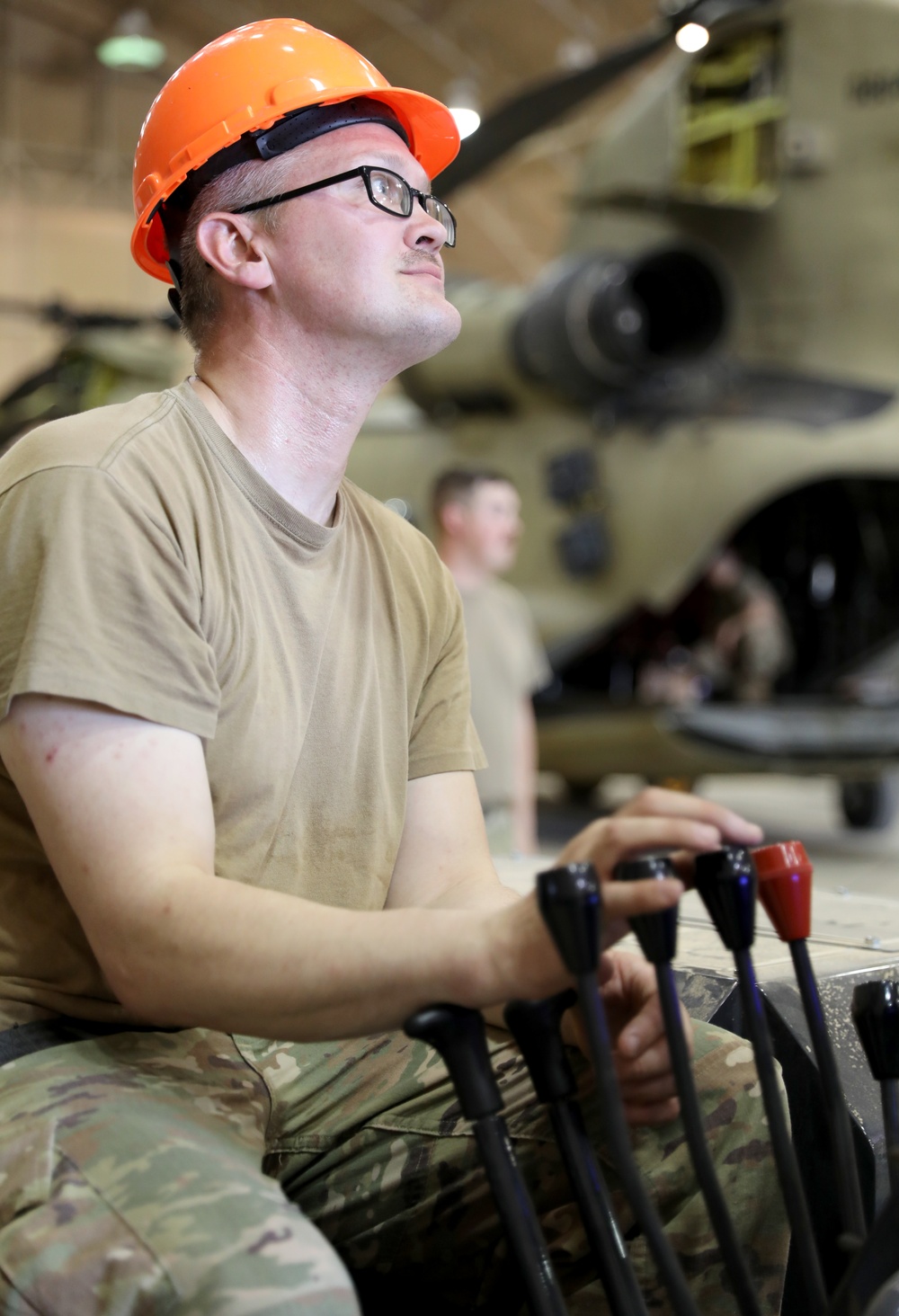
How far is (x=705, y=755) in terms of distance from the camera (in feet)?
19.0

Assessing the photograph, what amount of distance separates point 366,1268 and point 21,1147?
1.60ft

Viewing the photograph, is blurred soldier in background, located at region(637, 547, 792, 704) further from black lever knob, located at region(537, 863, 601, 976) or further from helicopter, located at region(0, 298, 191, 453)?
black lever knob, located at region(537, 863, 601, 976)

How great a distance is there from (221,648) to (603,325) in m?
4.64

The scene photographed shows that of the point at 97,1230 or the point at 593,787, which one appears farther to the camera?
the point at 593,787

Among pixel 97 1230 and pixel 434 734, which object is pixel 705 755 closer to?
pixel 434 734

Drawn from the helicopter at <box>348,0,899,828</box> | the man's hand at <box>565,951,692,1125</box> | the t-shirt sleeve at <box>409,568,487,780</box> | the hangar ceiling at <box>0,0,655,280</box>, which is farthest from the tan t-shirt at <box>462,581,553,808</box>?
the hangar ceiling at <box>0,0,655,280</box>

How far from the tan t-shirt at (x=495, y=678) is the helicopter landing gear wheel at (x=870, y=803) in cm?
310

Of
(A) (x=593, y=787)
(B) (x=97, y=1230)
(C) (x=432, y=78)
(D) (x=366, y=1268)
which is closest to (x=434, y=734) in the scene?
(D) (x=366, y=1268)

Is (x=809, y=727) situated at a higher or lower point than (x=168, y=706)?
lower

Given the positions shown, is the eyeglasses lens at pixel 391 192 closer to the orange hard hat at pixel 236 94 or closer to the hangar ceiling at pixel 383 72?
the orange hard hat at pixel 236 94

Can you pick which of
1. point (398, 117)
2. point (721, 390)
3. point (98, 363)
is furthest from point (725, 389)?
point (398, 117)

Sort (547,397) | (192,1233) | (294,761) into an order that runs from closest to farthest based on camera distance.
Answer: (192,1233) < (294,761) < (547,397)

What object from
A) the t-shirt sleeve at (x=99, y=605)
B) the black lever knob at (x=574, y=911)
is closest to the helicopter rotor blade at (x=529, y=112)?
the t-shirt sleeve at (x=99, y=605)

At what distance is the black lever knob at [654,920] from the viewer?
112 cm
